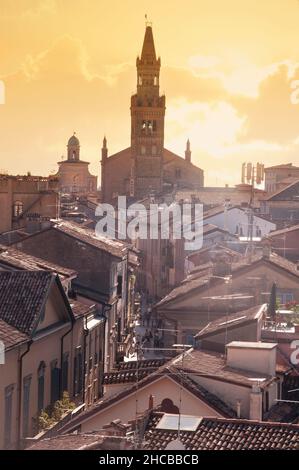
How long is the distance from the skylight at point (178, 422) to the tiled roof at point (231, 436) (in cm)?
4

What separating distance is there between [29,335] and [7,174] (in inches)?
673

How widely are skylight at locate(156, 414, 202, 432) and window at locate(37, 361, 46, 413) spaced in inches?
111

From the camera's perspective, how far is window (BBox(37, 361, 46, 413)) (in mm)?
11344

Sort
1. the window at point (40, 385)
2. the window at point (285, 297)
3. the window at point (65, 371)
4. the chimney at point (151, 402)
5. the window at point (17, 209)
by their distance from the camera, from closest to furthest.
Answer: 1. the chimney at point (151, 402)
2. the window at point (40, 385)
3. the window at point (65, 371)
4. the window at point (285, 297)
5. the window at point (17, 209)

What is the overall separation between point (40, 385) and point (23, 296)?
953 mm

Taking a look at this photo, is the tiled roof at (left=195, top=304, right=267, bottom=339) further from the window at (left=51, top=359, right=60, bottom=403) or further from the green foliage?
the green foliage

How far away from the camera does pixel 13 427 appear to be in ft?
33.3

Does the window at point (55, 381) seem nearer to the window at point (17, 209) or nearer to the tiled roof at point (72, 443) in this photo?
the tiled roof at point (72, 443)

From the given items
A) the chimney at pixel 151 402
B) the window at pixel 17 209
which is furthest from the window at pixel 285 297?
the window at pixel 17 209

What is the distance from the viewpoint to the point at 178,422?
8.41 metres

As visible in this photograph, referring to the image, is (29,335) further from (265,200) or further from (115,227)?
(265,200)

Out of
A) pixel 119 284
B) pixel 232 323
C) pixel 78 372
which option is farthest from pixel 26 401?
pixel 119 284

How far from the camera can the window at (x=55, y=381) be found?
12.1 meters

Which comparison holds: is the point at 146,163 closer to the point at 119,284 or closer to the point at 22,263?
the point at 119,284
